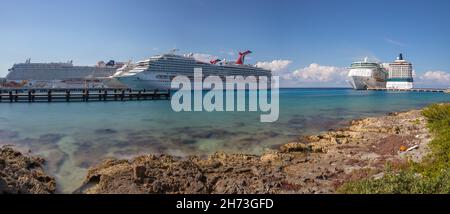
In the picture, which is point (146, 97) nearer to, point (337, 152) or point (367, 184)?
point (337, 152)

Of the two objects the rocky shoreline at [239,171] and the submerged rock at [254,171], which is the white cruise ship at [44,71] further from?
the submerged rock at [254,171]

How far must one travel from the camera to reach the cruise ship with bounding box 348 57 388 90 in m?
96.6

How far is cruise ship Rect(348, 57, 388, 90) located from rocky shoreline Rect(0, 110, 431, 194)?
94749 mm

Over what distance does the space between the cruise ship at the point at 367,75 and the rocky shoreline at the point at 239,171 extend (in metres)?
94.7

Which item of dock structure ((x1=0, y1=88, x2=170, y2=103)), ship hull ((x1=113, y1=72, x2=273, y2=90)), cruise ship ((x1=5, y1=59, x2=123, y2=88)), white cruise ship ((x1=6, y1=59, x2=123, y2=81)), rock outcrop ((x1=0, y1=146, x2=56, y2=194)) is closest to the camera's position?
rock outcrop ((x1=0, y1=146, x2=56, y2=194))

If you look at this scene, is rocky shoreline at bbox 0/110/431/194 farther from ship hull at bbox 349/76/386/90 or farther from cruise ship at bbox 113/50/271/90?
ship hull at bbox 349/76/386/90

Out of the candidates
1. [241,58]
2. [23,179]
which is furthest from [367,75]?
[23,179]

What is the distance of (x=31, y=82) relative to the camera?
74438 millimetres

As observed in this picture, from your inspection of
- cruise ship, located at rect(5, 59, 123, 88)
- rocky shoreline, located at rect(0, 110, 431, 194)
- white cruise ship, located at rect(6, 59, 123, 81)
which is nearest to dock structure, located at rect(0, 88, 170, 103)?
rocky shoreline, located at rect(0, 110, 431, 194)

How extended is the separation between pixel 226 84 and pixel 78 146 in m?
66.6

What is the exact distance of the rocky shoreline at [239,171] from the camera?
21.0 feet

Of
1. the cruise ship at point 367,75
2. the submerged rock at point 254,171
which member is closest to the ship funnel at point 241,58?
the cruise ship at point 367,75

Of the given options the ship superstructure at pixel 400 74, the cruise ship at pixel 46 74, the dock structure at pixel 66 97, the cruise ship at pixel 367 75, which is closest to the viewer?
the dock structure at pixel 66 97
